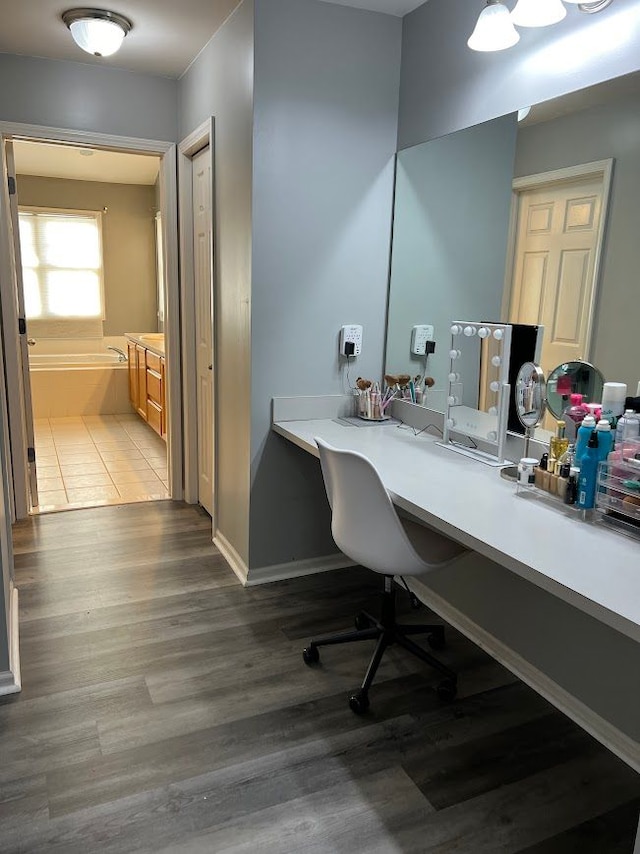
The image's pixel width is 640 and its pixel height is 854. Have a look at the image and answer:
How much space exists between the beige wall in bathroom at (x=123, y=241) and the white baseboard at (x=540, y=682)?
5306 millimetres

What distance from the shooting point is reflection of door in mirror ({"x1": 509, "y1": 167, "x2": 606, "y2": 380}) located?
1933 mm

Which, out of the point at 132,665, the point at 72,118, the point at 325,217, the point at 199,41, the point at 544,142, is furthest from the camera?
the point at 72,118

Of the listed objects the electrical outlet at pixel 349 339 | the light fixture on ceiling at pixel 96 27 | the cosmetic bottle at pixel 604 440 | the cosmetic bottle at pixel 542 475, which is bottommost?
the cosmetic bottle at pixel 542 475

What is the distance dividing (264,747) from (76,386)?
5.09m

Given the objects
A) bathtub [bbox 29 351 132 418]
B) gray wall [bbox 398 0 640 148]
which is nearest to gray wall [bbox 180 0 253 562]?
gray wall [bbox 398 0 640 148]

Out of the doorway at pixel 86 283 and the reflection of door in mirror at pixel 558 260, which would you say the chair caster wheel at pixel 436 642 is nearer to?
the reflection of door in mirror at pixel 558 260

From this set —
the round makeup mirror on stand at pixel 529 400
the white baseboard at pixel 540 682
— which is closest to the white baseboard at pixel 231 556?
the white baseboard at pixel 540 682

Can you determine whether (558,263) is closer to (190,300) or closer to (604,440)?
(604,440)

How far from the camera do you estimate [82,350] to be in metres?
6.84

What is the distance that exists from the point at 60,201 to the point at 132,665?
573cm

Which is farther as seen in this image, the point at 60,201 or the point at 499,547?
the point at 60,201

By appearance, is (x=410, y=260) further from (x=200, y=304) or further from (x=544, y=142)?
(x=200, y=304)

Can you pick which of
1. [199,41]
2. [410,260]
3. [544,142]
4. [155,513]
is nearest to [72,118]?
[199,41]

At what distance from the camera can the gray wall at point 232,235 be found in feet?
8.57
